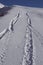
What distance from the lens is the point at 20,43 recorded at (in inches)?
124

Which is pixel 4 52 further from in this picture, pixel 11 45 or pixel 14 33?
pixel 14 33

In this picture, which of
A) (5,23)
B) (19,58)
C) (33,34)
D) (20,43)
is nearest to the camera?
(19,58)

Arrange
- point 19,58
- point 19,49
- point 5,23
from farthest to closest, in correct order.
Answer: point 5,23 < point 19,49 < point 19,58

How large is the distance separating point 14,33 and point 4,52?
0.98 meters

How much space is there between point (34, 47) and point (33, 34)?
0.68m

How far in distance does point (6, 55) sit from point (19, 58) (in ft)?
0.72

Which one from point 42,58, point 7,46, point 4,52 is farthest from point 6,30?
point 42,58

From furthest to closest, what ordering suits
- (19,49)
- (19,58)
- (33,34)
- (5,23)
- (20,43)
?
1. (5,23)
2. (33,34)
3. (20,43)
4. (19,49)
5. (19,58)

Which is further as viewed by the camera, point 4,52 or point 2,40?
point 2,40

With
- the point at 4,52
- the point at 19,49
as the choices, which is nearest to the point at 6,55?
the point at 4,52

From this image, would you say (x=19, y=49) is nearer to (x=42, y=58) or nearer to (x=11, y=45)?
(x=11, y=45)

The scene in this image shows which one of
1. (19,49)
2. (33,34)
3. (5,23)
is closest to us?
(19,49)

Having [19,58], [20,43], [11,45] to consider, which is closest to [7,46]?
[11,45]

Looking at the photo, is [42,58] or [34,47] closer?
[42,58]
